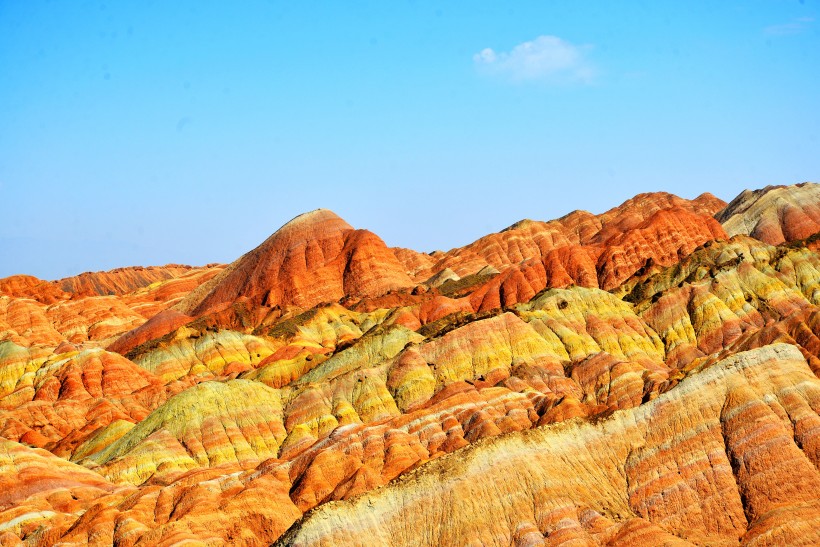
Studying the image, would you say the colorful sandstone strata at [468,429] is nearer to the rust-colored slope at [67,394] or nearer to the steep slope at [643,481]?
the steep slope at [643,481]

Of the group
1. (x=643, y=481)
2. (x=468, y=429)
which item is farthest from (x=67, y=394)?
(x=643, y=481)

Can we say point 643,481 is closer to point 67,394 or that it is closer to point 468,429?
point 468,429

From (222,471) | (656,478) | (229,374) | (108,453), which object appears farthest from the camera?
(229,374)

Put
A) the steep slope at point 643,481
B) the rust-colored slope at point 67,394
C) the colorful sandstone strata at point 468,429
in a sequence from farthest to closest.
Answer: the rust-colored slope at point 67,394 → the colorful sandstone strata at point 468,429 → the steep slope at point 643,481

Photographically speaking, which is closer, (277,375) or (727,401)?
(727,401)

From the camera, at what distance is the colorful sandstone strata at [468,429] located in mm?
80062

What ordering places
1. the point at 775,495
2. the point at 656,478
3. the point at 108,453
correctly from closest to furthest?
the point at 775,495, the point at 656,478, the point at 108,453

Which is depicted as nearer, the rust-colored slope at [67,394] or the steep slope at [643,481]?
the steep slope at [643,481]

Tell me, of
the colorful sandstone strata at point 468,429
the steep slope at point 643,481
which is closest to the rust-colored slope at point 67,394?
the colorful sandstone strata at point 468,429

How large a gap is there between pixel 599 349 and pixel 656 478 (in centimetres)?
7217

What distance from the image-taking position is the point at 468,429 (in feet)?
365

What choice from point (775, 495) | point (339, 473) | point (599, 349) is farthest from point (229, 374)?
point (775, 495)

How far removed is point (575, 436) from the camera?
293ft

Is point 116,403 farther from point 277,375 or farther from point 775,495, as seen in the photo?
point 775,495
